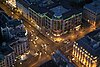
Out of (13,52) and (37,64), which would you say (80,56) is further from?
(13,52)

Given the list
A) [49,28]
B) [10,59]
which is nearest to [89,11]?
[49,28]

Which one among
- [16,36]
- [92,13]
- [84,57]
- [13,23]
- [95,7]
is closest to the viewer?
[84,57]

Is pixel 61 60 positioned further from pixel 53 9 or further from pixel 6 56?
pixel 53 9

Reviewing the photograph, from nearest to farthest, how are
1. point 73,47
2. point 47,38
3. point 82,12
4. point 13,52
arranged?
point 13,52
point 73,47
point 47,38
point 82,12

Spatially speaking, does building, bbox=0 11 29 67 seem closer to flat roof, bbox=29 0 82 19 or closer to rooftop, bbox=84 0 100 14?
flat roof, bbox=29 0 82 19

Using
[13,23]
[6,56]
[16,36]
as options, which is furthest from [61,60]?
[13,23]
